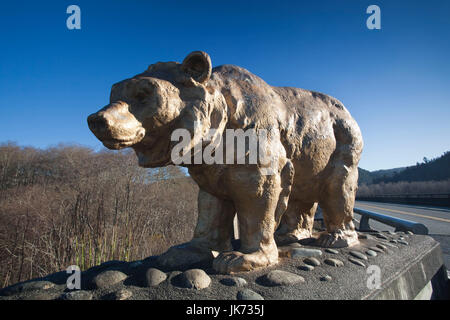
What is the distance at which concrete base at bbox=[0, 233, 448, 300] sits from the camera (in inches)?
72.1

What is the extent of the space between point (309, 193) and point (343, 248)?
734mm

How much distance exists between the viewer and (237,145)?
7.59ft

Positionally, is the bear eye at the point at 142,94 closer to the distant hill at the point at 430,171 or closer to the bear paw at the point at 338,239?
the bear paw at the point at 338,239

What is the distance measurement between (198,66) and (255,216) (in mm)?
1399

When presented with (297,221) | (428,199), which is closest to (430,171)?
(428,199)

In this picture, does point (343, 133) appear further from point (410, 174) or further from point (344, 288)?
point (410, 174)

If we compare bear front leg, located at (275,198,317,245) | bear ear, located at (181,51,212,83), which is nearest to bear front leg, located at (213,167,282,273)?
bear ear, located at (181,51,212,83)

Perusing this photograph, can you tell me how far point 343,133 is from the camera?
319 centimetres

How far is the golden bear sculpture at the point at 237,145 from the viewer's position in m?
1.96

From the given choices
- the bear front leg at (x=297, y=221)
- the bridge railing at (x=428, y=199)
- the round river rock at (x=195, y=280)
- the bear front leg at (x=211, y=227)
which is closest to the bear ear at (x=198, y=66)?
the bear front leg at (x=211, y=227)

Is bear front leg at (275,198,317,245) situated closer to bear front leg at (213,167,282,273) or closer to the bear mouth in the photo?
bear front leg at (213,167,282,273)

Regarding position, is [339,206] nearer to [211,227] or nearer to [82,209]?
[211,227]

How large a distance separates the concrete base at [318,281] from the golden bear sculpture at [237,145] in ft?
0.75
